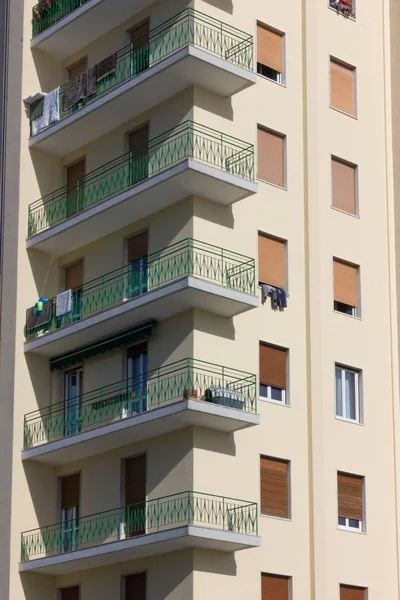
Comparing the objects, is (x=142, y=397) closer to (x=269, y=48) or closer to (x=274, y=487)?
(x=274, y=487)

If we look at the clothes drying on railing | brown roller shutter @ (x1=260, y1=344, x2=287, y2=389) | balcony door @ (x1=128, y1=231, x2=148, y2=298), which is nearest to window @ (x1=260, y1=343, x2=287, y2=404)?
brown roller shutter @ (x1=260, y1=344, x2=287, y2=389)

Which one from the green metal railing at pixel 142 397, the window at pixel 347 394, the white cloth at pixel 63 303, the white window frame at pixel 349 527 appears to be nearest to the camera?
the green metal railing at pixel 142 397

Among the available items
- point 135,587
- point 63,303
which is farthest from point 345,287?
point 135,587

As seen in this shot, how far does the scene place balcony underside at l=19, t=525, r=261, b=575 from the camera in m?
26.5

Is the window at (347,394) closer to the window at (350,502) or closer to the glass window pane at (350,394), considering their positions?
the glass window pane at (350,394)

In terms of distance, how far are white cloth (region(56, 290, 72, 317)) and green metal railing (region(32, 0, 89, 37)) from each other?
6570mm

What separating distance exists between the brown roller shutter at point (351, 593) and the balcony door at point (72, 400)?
6653 millimetres

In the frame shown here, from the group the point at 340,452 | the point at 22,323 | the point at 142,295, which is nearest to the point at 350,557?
the point at 340,452

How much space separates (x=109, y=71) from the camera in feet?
103

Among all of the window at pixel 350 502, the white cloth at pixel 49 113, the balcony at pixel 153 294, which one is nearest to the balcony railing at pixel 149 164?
the white cloth at pixel 49 113

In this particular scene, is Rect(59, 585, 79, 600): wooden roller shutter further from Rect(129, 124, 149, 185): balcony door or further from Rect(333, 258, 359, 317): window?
Rect(129, 124, 149, 185): balcony door

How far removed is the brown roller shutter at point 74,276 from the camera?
106 feet

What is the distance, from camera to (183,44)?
96.5ft

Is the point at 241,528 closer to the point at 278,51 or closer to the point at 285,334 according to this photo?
the point at 285,334
